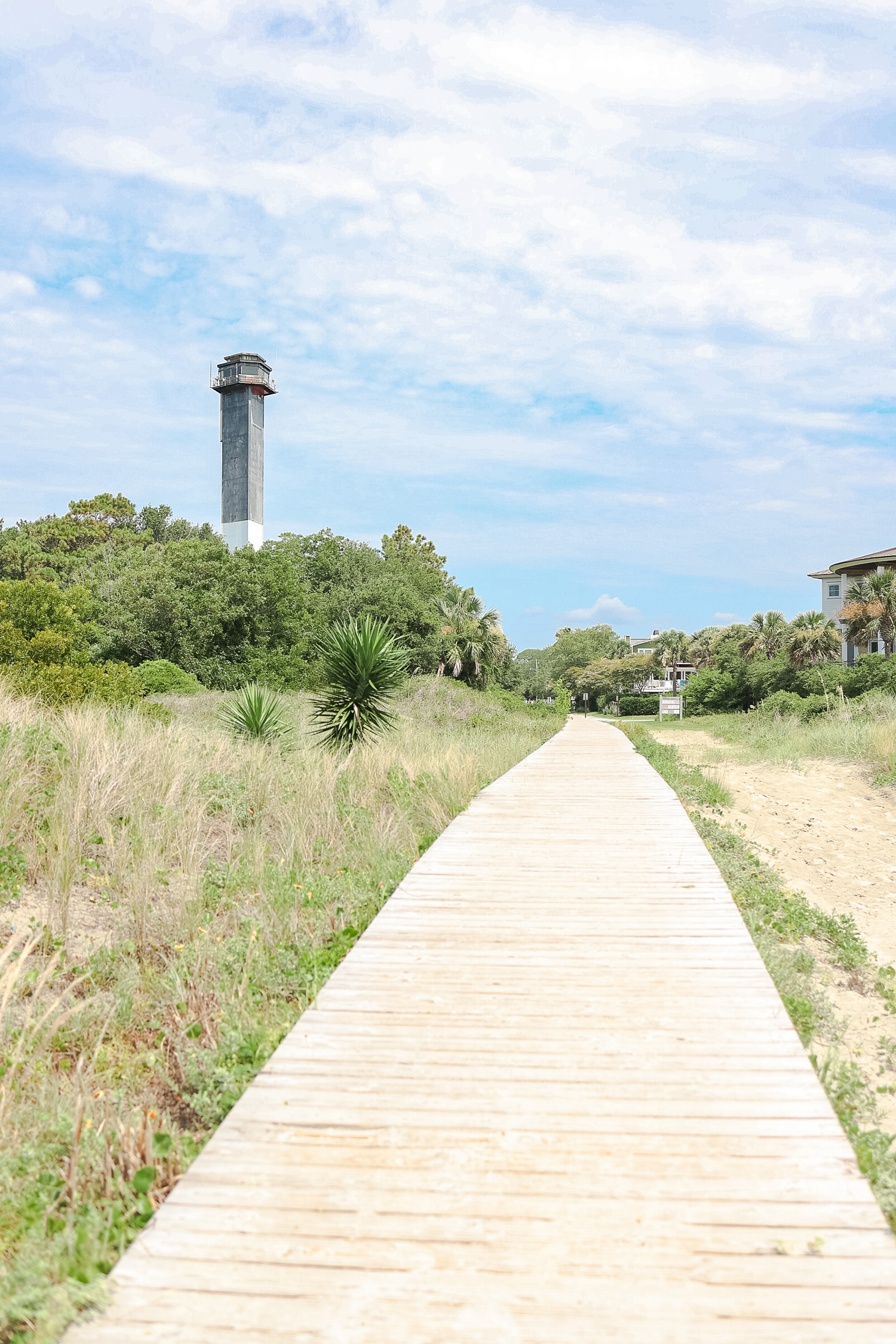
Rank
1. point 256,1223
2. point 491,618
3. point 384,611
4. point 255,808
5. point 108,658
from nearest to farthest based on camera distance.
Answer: point 256,1223
point 255,808
point 108,658
point 384,611
point 491,618

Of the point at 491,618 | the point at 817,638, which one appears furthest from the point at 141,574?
the point at 817,638

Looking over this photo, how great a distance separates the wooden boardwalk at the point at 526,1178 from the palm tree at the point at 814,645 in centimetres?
4280

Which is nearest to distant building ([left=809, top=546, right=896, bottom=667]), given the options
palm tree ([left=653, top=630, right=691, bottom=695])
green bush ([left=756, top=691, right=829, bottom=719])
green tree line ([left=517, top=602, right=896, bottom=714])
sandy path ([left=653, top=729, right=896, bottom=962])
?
green tree line ([left=517, top=602, right=896, bottom=714])

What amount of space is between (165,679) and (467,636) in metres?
21.6

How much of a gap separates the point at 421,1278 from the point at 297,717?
13.4 meters

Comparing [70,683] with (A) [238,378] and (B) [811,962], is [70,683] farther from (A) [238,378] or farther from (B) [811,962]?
(A) [238,378]

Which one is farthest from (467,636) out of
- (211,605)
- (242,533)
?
(242,533)

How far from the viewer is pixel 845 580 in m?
53.2

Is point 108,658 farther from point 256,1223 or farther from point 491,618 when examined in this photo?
point 256,1223

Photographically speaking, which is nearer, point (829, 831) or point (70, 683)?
point (829, 831)

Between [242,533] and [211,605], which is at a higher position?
[242,533]

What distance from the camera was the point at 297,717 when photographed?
15289mm

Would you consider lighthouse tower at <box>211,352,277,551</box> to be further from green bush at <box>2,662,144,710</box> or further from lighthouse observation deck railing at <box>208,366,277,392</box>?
green bush at <box>2,662,144,710</box>

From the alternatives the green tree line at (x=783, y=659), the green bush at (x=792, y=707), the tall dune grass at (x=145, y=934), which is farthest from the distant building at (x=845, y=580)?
the tall dune grass at (x=145, y=934)
